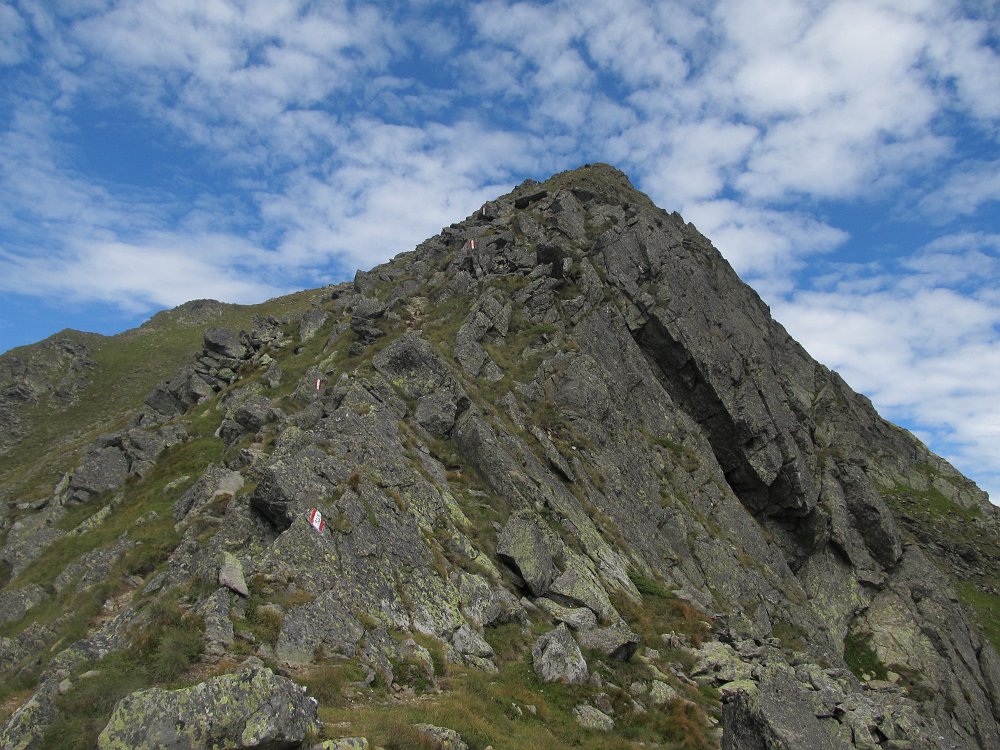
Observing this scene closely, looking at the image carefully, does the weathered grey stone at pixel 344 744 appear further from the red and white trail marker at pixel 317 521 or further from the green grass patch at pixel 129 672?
the red and white trail marker at pixel 317 521

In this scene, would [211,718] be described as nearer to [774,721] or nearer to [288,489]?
[288,489]

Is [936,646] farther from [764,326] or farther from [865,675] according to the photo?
[764,326]

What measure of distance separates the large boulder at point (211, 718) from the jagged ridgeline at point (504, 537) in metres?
0.05

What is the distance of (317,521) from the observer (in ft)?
58.7

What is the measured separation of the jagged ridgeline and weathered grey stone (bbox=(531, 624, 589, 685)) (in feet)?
0.24

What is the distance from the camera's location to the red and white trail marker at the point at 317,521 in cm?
1778

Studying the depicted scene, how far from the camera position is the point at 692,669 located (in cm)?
2136

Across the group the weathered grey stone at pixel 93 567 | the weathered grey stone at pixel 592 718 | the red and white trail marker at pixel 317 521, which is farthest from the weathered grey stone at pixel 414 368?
the weathered grey stone at pixel 592 718

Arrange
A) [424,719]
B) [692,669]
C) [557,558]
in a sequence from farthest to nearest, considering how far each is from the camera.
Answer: [557,558]
[692,669]
[424,719]

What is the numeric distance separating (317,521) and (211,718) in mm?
8915

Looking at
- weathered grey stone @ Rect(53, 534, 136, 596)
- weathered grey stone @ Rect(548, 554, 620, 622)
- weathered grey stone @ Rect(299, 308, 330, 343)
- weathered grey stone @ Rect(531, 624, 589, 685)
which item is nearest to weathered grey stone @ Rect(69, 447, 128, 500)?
weathered grey stone @ Rect(53, 534, 136, 596)

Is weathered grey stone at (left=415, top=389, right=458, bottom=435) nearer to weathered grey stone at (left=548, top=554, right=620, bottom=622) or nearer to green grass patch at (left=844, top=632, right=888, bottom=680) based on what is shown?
weathered grey stone at (left=548, top=554, right=620, bottom=622)

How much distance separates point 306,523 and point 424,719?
759 centimetres

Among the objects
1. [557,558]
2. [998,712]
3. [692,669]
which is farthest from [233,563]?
[998,712]
